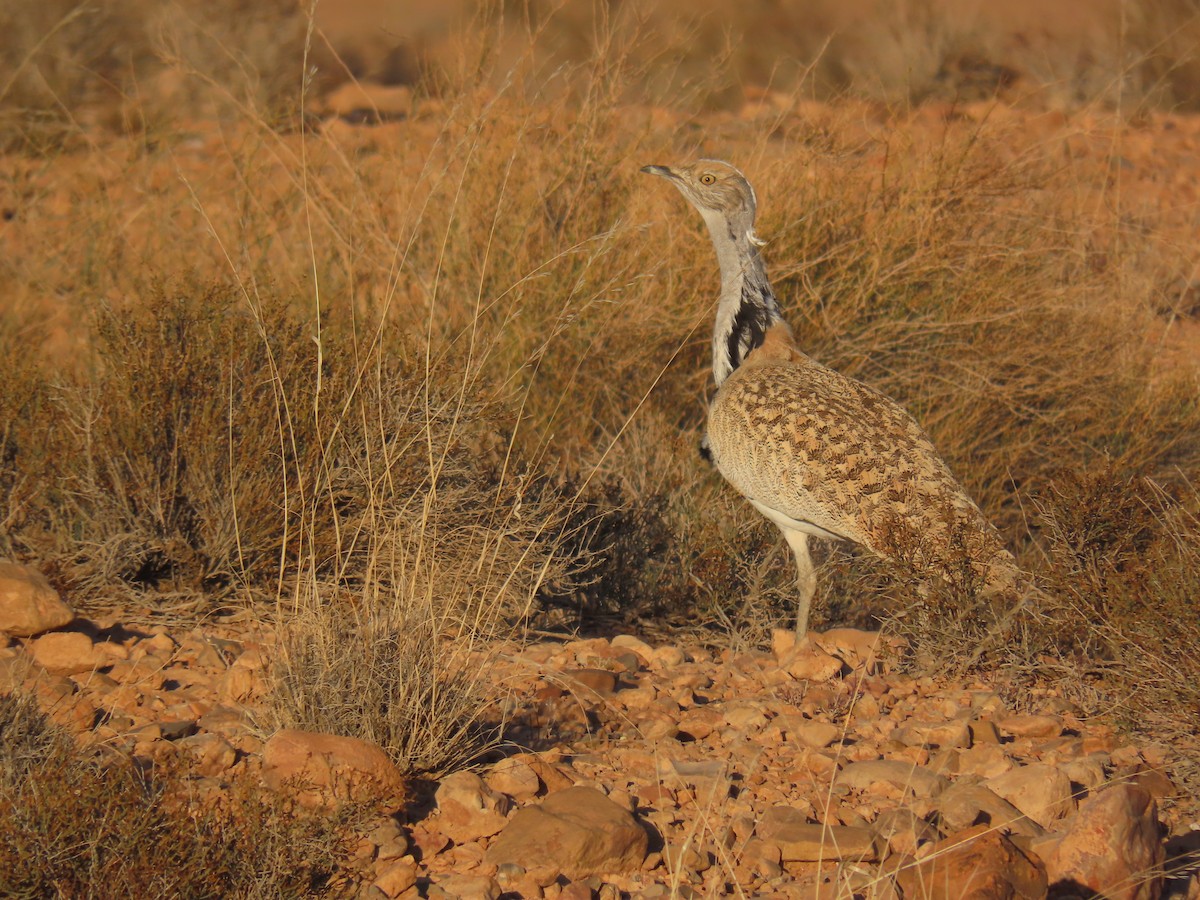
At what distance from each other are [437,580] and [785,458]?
1109mm

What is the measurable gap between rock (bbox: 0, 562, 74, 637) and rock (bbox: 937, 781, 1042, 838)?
231 cm

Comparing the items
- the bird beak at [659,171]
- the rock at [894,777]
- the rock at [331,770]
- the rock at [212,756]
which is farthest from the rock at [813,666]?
the bird beak at [659,171]

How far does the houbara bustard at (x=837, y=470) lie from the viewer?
142 inches

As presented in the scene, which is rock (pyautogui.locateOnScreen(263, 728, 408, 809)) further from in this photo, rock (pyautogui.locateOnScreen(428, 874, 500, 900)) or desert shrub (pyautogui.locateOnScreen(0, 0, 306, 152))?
desert shrub (pyautogui.locateOnScreen(0, 0, 306, 152))

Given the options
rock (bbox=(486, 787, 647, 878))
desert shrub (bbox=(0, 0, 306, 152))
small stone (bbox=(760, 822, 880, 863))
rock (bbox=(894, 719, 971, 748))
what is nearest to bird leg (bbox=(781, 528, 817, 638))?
rock (bbox=(894, 719, 971, 748))

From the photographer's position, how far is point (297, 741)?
271cm

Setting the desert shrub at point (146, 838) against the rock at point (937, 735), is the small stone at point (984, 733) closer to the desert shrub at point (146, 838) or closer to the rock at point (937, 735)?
the rock at point (937, 735)

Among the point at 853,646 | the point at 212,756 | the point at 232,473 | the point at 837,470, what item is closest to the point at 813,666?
the point at 853,646

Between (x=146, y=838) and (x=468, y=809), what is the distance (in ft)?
2.14

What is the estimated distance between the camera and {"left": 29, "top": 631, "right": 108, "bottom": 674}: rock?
330 centimetres

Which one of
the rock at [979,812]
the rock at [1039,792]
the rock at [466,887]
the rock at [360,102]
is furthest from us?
the rock at [360,102]

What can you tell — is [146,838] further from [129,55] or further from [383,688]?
[129,55]

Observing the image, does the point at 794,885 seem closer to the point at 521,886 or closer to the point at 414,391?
the point at 521,886

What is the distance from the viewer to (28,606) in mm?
3398
